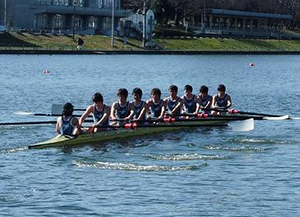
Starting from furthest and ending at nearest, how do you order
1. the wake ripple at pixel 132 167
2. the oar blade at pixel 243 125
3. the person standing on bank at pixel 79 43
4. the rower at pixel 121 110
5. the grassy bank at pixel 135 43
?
the person standing on bank at pixel 79 43 < the grassy bank at pixel 135 43 < the oar blade at pixel 243 125 < the rower at pixel 121 110 < the wake ripple at pixel 132 167

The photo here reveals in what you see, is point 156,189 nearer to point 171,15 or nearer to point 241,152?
point 241,152

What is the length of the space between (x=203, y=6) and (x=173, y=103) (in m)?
110

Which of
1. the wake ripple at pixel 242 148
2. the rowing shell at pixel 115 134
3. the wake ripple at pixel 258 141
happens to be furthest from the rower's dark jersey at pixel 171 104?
the wake ripple at pixel 242 148

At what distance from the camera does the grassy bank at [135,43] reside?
9400 cm

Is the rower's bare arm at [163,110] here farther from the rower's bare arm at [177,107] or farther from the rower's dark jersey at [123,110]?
the rower's dark jersey at [123,110]

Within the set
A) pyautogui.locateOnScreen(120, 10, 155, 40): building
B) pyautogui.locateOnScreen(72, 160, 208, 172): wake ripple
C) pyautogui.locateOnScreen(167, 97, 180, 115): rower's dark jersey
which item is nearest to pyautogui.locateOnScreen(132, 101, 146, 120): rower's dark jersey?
pyautogui.locateOnScreen(167, 97, 180, 115): rower's dark jersey

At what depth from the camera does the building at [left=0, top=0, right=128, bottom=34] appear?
358 ft

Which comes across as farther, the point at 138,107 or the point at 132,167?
the point at 138,107

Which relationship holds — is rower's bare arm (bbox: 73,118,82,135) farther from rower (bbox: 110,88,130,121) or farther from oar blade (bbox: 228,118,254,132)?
oar blade (bbox: 228,118,254,132)

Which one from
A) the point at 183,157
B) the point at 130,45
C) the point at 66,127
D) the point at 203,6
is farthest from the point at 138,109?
the point at 203,6

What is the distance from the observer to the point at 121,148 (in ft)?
87.2

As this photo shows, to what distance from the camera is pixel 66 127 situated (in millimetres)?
25562

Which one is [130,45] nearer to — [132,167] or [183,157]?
[183,157]

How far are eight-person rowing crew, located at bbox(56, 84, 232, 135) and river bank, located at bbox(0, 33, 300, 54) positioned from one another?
5782cm
